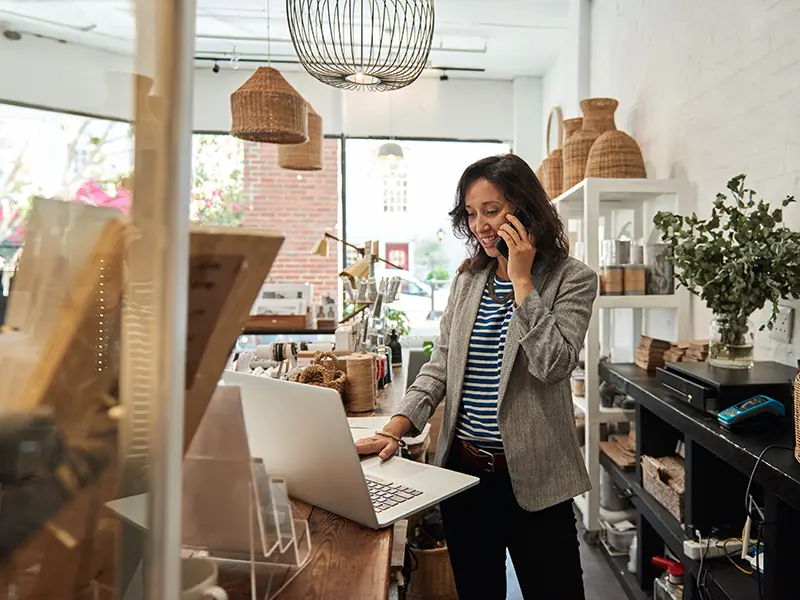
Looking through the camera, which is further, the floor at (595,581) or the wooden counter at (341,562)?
the floor at (595,581)

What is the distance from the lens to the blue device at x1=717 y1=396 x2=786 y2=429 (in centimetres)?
149

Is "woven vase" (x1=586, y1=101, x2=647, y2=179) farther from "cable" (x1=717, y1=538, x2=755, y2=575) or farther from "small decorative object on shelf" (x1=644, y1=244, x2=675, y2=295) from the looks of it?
"cable" (x1=717, y1=538, x2=755, y2=575)

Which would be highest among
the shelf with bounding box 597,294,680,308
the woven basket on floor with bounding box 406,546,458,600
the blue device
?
the shelf with bounding box 597,294,680,308

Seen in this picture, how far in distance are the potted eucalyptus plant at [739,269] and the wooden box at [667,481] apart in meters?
0.42

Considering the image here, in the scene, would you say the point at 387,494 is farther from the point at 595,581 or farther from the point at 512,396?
the point at 595,581

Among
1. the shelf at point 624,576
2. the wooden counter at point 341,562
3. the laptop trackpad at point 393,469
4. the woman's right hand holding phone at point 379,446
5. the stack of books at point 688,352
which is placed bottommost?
the shelf at point 624,576

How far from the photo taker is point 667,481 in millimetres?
2059

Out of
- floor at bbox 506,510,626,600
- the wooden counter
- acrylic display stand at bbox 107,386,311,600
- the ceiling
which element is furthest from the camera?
the ceiling

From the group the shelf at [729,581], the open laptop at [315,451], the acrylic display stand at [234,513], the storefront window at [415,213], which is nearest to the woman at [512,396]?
the open laptop at [315,451]

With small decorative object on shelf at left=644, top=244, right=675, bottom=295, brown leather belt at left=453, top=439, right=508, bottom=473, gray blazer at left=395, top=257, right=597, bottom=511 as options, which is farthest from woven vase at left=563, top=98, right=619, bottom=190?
brown leather belt at left=453, top=439, right=508, bottom=473

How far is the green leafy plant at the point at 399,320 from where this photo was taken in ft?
18.0

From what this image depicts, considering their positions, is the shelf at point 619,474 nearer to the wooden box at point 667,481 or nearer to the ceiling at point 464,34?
the wooden box at point 667,481

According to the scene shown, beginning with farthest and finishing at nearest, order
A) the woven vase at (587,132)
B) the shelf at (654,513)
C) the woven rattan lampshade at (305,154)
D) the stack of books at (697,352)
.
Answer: the woven rattan lampshade at (305,154), the woven vase at (587,132), the stack of books at (697,352), the shelf at (654,513)

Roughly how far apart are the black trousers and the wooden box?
2.17 ft
